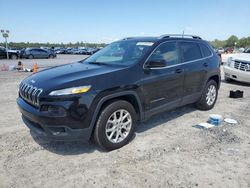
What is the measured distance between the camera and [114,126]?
371cm

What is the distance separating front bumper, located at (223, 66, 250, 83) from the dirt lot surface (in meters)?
4.91

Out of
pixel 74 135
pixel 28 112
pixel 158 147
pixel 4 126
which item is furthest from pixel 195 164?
pixel 4 126

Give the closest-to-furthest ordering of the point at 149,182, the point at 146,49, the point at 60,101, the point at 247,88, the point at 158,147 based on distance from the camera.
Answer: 1. the point at 149,182
2. the point at 60,101
3. the point at 158,147
4. the point at 146,49
5. the point at 247,88

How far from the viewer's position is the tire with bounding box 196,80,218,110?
5727 mm

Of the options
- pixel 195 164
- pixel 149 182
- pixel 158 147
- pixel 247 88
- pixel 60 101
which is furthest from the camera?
pixel 247 88

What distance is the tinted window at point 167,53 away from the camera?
4230mm

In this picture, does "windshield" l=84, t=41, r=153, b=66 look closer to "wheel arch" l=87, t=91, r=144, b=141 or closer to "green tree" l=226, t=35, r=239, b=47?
"wheel arch" l=87, t=91, r=144, b=141

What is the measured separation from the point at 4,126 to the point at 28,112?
1.68 metres

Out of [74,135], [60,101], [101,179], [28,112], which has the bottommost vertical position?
[101,179]

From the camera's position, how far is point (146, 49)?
416cm

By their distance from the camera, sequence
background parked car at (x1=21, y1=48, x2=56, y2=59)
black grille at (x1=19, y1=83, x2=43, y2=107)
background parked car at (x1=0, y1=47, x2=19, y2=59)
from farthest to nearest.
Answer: background parked car at (x1=21, y1=48, x2=56, y2=59)
background parked car at (x1=0, y1=47, x2=19, y2=59)
black grille at (x1=19, y1=83, x2=43, y2=107)

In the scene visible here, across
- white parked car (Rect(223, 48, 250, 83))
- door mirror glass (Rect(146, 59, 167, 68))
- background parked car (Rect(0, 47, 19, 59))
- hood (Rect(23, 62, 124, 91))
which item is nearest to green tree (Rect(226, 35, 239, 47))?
background parked car (Rect(0, 47, 19, 59))

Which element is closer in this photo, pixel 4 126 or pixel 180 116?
pixel 4 126

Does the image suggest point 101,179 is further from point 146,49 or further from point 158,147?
point 146,49
